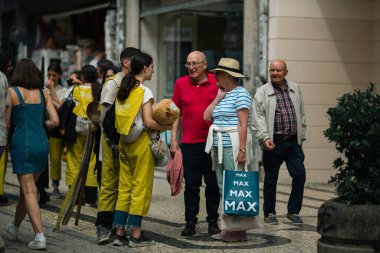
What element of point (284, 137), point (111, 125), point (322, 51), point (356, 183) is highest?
point (322, 51)

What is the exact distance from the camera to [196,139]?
9539 millimetres

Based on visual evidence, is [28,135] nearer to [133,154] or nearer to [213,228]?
[133,154]

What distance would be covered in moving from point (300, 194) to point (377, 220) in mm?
3096

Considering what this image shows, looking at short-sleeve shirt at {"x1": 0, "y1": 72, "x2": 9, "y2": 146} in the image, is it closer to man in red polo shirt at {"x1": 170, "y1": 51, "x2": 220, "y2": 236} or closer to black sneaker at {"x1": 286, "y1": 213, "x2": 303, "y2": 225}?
man in red polo shirt at {"x1": 170, "y1": 51, "x2": 220, "y2": 236}

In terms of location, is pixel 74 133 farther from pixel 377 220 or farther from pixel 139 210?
pixel 377 220

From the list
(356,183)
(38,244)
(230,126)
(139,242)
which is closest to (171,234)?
(139,242)

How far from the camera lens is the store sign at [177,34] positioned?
1842 cm

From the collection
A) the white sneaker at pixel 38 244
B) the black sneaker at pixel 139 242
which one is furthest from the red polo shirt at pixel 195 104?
the white sneaker at pixel 38 244

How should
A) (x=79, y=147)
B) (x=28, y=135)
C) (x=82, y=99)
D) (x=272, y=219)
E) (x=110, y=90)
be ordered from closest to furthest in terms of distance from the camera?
1. (x=28, y=135)
2. (x=110, y=90)
3. (x=272, y=219)
4. (x=82, y=99)
5. (x=79, y=147)

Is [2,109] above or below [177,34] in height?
below

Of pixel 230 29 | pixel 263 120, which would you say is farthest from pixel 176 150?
pixel 230 29

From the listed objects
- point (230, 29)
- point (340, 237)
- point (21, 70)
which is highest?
point (230, 29)

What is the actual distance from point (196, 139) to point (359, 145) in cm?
230

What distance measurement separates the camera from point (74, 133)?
1196 centimetres
